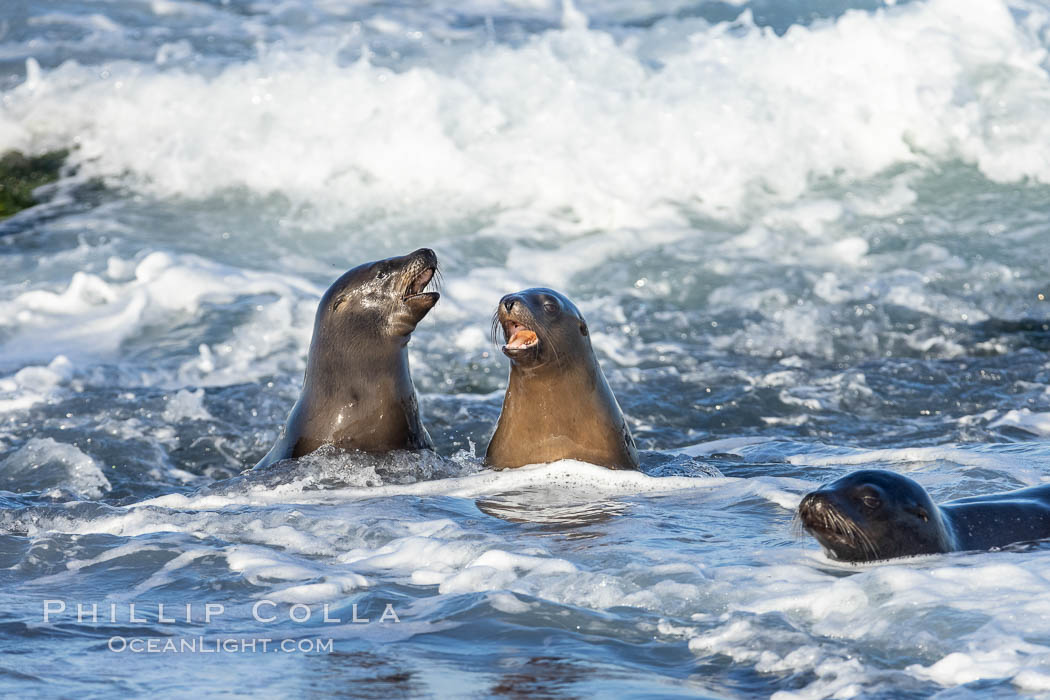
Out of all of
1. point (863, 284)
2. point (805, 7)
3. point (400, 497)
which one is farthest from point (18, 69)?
point (400, 497)

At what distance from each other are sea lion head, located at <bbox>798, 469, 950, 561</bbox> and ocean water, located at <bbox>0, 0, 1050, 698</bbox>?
104 millimetres

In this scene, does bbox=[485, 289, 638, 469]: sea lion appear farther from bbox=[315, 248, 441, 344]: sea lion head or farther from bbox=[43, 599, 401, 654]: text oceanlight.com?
bbox=[43, 599, 401, 654]: text oceanlight.com

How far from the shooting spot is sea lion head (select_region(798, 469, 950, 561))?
16.0ft

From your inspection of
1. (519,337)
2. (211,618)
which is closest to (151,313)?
(519,337)

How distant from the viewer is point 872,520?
4902 millimetres

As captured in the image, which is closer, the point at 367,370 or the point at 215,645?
the point at 215,645

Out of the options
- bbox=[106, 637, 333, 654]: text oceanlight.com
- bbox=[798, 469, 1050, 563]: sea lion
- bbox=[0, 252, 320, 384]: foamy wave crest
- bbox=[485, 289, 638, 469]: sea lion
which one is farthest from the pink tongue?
bbox=[0, 252, 320, 384]: foamy wave crest

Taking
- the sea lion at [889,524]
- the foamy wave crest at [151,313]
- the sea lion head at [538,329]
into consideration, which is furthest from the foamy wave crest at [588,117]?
the sea lion at [889,524]

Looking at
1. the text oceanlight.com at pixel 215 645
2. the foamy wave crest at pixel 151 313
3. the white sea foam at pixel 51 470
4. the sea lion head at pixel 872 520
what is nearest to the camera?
the text oceanlight.com at pixel 215 645

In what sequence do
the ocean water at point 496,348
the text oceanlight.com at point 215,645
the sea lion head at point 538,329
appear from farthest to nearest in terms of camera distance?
1. the sea lion head at point 538,329
2. the ocean water at point 496,348
3. the text oceanlight.com at point 215,645

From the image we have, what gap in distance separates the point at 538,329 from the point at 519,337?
12 cm

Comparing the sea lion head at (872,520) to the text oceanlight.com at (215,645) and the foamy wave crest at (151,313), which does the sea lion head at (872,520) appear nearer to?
the text oceanlight.com at (215,645)

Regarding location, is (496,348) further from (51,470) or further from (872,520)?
(872,520)

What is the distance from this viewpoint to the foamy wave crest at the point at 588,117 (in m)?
13.6
